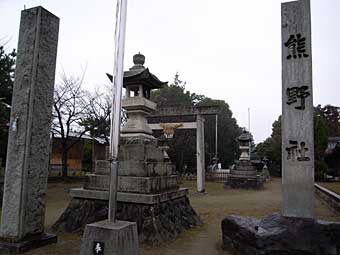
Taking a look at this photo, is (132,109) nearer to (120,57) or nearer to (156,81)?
(156,81)

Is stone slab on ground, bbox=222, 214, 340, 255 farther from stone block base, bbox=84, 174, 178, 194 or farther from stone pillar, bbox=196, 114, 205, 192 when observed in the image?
stone pillar, bbox=196, 114, 205, 192

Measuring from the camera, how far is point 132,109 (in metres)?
7.77

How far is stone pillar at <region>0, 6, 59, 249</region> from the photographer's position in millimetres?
5301

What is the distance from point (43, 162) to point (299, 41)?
5.65 meters

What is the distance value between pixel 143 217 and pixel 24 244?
7.64ft

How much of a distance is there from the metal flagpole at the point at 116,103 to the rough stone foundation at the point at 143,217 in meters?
2.96

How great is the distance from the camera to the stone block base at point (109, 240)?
302 centimetres

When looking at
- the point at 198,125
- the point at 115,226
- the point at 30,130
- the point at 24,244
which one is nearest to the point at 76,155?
the point at 198,125

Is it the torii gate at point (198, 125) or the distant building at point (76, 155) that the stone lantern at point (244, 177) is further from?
the distant building at point (76, 155)

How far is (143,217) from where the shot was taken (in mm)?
6211

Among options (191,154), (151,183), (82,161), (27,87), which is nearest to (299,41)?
(151,183)

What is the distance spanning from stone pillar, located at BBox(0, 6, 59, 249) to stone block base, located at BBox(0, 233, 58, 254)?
6cm

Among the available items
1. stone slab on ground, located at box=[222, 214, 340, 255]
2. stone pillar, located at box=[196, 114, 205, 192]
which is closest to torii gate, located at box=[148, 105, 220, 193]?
stone pillar, located at box=[196, 114, 205, 192]

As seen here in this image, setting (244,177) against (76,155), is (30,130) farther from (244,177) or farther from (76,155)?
(76,155)
